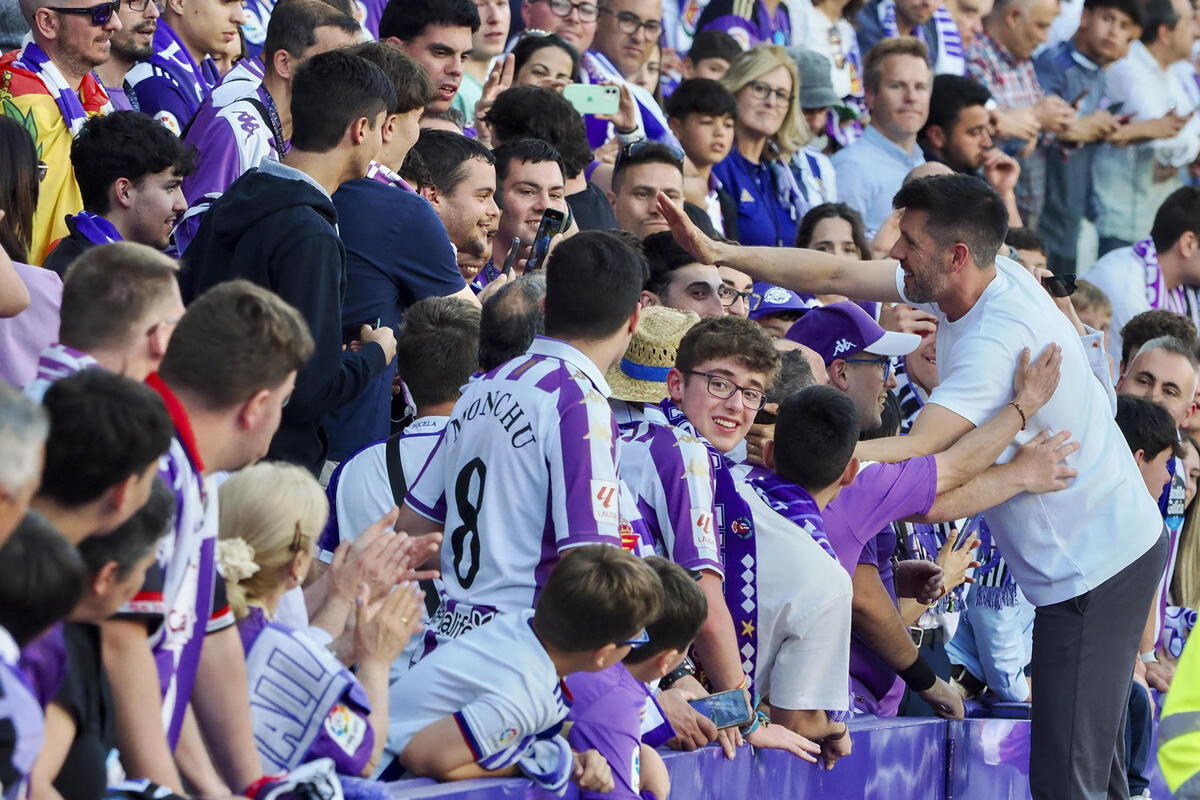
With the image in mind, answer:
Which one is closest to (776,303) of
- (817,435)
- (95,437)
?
(817,435)

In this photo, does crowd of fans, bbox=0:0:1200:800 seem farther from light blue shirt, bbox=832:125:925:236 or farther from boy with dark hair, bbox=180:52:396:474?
light blue shirt, bbox=832:125:925:236

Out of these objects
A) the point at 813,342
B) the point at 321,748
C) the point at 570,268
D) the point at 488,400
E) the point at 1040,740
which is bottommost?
the point at 1040,740

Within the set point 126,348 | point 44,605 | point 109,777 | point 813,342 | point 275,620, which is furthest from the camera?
point 813,342

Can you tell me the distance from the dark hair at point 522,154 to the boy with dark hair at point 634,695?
2890mm

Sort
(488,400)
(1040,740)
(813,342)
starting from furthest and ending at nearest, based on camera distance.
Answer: (813,342) < (1040,740) < (488,400)

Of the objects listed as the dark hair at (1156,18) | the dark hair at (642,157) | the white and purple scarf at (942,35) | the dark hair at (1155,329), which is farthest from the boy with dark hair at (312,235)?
the dark hair at (1156,18)

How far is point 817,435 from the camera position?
16.7 feet

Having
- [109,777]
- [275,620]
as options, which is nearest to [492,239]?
[275,620]

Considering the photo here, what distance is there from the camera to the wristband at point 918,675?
18.7ft

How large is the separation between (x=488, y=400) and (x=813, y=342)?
255cm

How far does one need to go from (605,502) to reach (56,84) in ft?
9.85

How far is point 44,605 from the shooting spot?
8.29 feet

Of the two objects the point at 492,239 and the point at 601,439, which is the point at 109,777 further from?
the point at 492,239

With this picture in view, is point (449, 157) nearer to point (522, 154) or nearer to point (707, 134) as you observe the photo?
point (522, 154)
